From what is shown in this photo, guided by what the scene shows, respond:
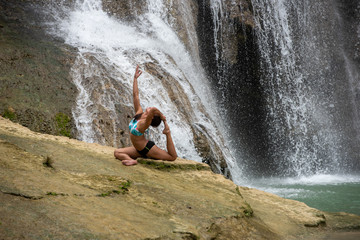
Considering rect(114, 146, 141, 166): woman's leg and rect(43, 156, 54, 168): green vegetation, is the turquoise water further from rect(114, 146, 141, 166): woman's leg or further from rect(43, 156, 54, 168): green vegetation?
rect(43, 156, 54, 168): green vegetation

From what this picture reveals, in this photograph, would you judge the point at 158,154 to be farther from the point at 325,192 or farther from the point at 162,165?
the point at 325,192

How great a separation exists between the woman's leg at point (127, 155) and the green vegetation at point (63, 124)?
7.61 feet

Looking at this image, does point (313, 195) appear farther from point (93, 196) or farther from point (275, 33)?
point (275, 33)

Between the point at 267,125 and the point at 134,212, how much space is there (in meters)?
12.0

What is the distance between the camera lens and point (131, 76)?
8039mm

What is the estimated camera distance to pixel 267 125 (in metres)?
13.9

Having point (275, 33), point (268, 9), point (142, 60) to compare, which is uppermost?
point (268, 9)

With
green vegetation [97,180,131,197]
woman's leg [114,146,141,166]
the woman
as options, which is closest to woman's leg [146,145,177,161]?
the woman

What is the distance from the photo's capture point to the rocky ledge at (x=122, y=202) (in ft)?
6.74

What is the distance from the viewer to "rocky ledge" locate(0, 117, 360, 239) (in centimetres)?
205

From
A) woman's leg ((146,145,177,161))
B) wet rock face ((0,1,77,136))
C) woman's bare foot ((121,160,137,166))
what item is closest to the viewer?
woman's bare foot ((121,160,137,166))

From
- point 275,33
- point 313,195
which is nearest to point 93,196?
point 313,195

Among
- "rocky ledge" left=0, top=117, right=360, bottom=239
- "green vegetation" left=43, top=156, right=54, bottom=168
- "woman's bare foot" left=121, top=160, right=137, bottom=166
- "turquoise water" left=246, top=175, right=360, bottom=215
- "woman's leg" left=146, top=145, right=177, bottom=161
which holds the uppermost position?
"woman's leg" left=146, top=145, right=177, bottom=161

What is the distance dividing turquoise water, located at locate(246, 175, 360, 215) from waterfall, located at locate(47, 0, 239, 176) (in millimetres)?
1908
